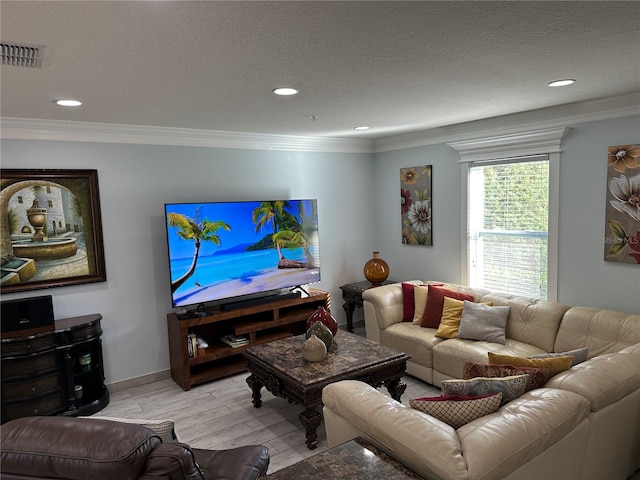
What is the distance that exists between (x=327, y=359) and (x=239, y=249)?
159 cm

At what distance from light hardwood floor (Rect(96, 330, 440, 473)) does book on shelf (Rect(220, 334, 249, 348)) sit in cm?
31

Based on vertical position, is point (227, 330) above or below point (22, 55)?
below

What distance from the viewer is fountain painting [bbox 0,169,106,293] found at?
3.42 m

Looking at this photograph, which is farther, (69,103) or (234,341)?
(234,341)

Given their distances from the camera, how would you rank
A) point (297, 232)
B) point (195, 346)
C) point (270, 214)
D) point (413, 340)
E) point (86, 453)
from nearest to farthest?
point (86, 453), point (413, 340), point (195, 346), point (270, 214), point (297, 232)

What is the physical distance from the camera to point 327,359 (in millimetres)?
3193

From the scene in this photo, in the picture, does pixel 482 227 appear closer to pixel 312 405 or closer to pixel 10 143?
pixel 312 405

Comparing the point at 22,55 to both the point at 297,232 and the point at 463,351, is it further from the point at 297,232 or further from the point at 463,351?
the point at 463,351

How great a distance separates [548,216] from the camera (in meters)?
3.84

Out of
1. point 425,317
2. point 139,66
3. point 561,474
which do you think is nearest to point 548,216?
point 425,317

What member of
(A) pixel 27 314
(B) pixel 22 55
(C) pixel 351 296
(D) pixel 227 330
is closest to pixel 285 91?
(B) pixel 22 55

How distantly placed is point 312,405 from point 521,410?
4.63ft

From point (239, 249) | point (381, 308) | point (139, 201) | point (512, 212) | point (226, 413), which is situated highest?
point (139, 201)

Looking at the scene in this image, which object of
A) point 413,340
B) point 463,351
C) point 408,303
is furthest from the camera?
point 408,303
